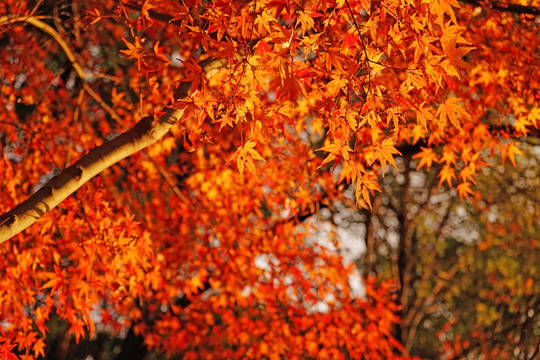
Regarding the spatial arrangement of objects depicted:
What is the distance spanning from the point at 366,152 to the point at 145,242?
10.3ft

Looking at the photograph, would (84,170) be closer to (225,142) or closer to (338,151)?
(338,151)

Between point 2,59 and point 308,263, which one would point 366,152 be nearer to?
point 308,263

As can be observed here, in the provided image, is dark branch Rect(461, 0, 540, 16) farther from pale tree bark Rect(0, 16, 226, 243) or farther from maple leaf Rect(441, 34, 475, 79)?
pale tree bark Rect(0, 16, 226, 243)

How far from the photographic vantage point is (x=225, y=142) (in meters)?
8.91

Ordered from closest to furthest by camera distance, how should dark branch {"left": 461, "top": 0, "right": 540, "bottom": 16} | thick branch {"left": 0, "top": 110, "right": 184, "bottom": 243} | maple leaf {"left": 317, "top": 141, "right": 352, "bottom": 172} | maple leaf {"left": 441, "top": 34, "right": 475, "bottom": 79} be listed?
maple leaf {"left": 441, "top": 34, "right": 475, "bottom": 79}, thick branch {"left": 0, "top": 110, "right": 184, "bottom": 243}, maple leaf {"left": 317, "top": 141, "right": 352, "bottom": 172}, dark branch {"left": 461, "top": 0, "right": 540, "bottom": 16}

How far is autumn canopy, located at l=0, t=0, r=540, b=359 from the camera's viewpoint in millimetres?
3209

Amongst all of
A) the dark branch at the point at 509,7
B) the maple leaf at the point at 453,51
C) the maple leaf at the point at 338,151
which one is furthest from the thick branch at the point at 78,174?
the dark branch at the point at 509,7

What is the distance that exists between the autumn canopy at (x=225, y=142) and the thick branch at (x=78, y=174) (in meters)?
0.01

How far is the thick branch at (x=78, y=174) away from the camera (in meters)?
2.95

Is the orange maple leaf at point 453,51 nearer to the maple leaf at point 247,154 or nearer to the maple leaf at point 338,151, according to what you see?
the maple leaf at point 338,151

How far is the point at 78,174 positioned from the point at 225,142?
5.75 m

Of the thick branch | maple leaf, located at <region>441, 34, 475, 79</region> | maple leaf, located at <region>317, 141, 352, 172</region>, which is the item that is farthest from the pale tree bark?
maple leaf, located at <region>441, 34, 475, 79</region>

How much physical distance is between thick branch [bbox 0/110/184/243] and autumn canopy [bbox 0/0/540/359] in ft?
0.03

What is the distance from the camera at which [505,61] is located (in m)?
6.75
